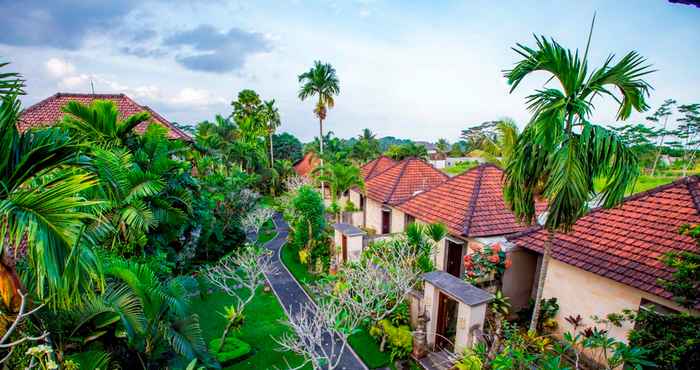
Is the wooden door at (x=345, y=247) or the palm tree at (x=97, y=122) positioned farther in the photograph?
the wooden door at (x=345, y=247)

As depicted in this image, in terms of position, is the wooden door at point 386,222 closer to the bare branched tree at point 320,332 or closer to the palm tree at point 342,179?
the palm tree at point 342,179

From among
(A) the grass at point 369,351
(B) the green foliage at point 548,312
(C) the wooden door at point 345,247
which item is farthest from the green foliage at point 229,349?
(B) the green foliage at point 548,312

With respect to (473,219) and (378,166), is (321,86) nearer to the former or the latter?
(378,166)

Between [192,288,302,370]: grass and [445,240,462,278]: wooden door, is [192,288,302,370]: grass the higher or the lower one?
the lower one

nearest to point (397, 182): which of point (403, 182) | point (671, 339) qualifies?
point (403, 182)

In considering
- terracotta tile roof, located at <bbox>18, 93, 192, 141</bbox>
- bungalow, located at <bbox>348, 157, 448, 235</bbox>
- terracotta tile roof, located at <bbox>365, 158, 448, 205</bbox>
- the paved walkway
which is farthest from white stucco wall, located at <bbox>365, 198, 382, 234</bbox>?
terracotta tile roof, located at <bbox>18, 93, 192, 141</bbox>

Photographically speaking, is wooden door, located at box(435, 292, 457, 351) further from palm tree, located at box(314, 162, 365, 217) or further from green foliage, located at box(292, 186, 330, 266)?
palm tree, located at box(314, 162, 365, 217)

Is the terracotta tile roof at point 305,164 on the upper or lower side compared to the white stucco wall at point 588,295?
lower
